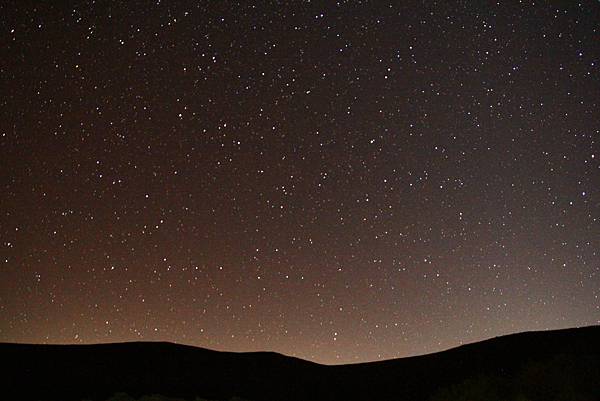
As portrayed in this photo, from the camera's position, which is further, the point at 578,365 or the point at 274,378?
the point at 274,378

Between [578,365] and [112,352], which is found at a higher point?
[112,352]

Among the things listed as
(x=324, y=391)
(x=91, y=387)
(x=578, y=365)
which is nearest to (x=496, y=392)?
(x=578, y=365)

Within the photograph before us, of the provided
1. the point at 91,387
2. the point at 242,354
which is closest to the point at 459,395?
the point at 91,387

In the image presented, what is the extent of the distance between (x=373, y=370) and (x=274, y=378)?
272 centimetres

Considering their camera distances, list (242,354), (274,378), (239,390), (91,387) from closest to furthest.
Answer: (91,387)
(239,390)
(274,378)
(242,354)

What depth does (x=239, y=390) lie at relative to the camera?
1458cm

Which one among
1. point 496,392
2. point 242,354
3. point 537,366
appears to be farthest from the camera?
point 242,354

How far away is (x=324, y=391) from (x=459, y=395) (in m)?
4.86

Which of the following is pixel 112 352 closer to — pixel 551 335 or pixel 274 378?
pixel 274 378

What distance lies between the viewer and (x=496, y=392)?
1097 cm

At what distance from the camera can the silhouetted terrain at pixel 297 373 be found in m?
11.6

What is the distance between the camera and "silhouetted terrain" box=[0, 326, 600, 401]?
11555 mm

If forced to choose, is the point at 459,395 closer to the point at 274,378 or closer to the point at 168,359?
the point at 274,378

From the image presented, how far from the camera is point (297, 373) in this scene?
17.5 m
